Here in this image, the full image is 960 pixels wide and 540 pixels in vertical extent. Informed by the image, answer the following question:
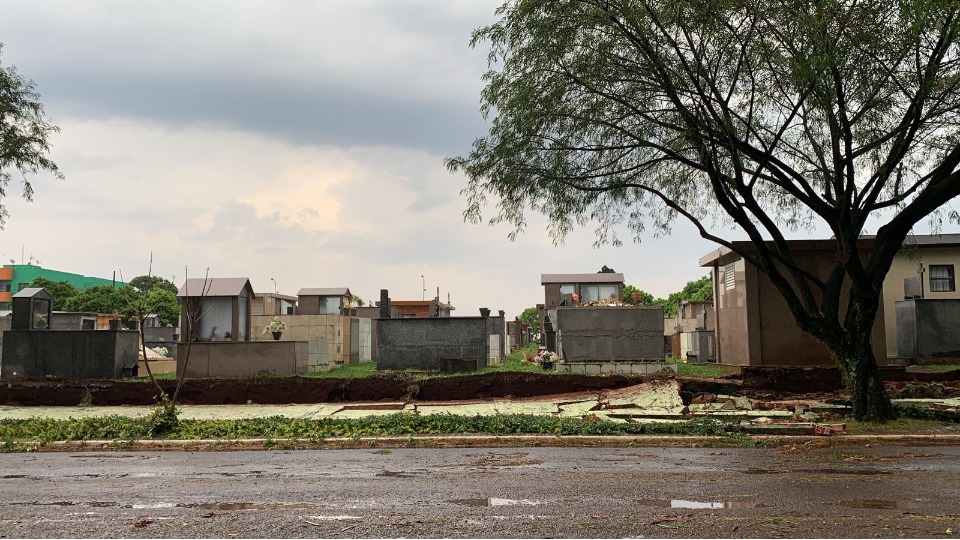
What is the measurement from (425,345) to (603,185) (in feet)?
36.8

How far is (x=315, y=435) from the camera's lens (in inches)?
Answer: 458

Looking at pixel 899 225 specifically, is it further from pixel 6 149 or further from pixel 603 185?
pixel 6 149

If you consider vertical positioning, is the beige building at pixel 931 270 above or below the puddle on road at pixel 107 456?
above

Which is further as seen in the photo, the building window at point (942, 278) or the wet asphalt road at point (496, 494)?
the building window at point (942, 278)

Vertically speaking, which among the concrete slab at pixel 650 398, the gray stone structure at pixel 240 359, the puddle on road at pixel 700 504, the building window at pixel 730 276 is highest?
the building window at pixel 730 276

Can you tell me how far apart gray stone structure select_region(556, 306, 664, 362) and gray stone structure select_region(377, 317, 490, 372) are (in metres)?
3.87

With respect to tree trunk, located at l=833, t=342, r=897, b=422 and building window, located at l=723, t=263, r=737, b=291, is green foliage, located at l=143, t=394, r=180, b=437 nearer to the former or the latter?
tree trunk, located at l=833, t=342, r=897, b=422

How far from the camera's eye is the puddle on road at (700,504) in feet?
21.0

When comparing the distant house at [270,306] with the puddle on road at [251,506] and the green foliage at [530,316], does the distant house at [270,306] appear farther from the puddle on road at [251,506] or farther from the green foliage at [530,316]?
the green foliage at [530,316]

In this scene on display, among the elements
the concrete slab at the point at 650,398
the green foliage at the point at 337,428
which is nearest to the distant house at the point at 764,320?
the concrete slab at the point at 650,398

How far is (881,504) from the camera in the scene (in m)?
6.46

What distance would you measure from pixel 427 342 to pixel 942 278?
65.4 ft

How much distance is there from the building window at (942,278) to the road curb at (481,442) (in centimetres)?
2052

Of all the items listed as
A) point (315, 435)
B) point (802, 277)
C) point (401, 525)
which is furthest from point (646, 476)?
point (802, 277)
